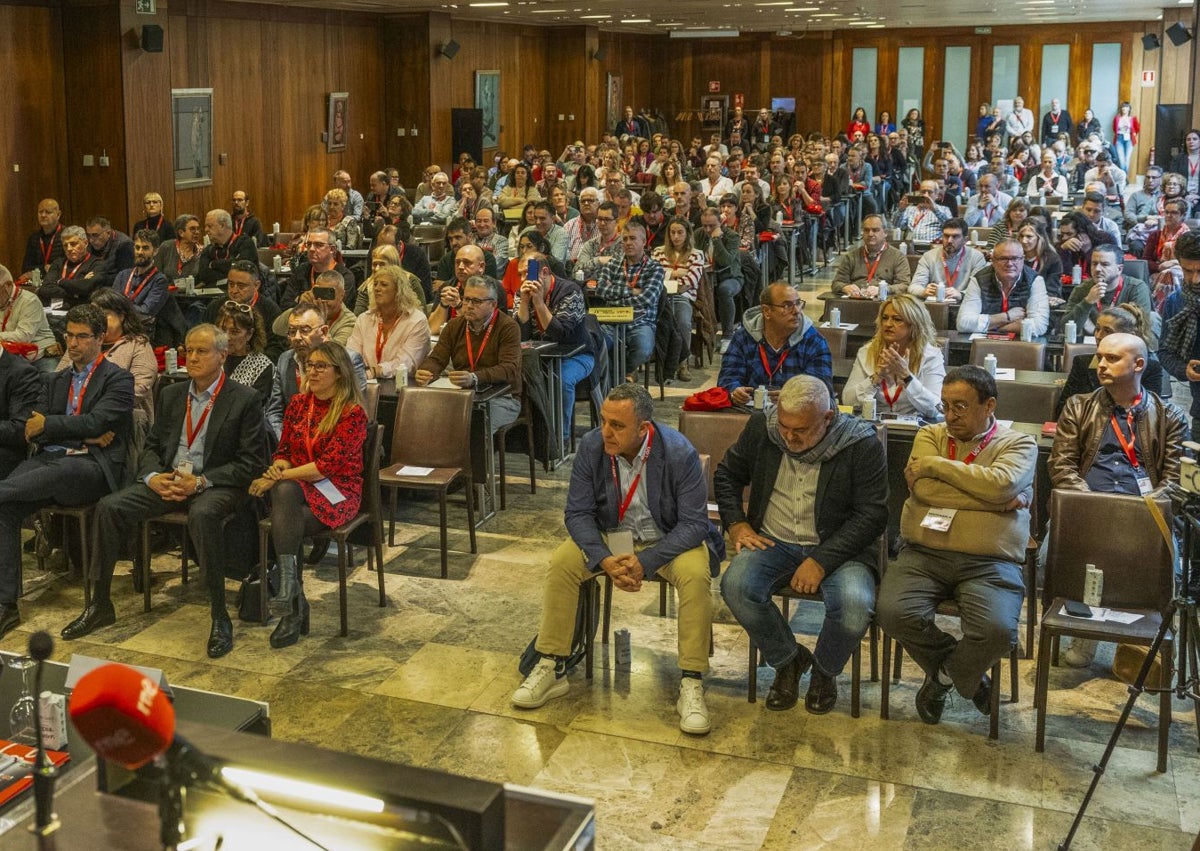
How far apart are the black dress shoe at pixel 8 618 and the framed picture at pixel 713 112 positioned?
27.2 m

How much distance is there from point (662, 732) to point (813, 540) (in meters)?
0.83

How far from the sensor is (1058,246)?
959cm

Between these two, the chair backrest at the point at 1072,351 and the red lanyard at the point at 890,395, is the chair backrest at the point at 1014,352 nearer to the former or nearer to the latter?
the chair backrest at the point at 1072,351

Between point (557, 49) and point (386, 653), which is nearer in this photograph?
point (386, 653)

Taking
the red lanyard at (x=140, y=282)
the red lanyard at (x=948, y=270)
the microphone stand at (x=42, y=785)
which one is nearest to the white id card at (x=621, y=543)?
the microphone stand at (x=42, y=785)

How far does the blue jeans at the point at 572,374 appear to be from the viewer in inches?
300

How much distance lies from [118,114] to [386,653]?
9698 millimetres

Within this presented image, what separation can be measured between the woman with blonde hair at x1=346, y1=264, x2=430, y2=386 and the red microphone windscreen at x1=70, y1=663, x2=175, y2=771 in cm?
535

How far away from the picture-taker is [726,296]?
10594 mm

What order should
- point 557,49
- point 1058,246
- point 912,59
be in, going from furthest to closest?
point 912,59, point 557,49, point 1058,246

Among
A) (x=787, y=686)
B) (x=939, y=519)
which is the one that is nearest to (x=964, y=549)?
(x=939, y=519)

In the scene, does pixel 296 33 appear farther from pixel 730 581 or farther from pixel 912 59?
pixel 912 59

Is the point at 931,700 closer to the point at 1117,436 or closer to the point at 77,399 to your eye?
the point at 1117,436

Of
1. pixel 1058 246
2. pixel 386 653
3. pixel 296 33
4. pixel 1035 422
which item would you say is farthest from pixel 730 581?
pixel 296 33
